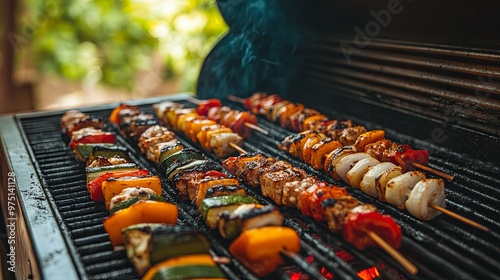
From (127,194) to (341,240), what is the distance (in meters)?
1.52

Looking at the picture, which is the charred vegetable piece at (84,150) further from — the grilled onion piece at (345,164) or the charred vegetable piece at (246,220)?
the grilled onion piece at (345,164)

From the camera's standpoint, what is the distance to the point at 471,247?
3074 mm

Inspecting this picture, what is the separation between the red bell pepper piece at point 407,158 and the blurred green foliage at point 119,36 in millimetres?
6556

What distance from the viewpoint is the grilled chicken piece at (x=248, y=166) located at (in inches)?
165

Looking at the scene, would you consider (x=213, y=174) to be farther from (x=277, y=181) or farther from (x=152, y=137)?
(x=152, y=137)

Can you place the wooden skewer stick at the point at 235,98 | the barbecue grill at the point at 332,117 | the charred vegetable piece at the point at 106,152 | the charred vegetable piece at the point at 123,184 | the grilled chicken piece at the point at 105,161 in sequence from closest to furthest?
the barbecue grill at the point at 332,117 < the charred vegetable piece at the point at 123,184 < the grilled chicken piece at the point at 105,161 < the charred vegetable piece at the point at 106,152 < the wooden skewer stick at the point at 235,98

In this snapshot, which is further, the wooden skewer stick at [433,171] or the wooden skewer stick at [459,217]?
the wooden skewer stick at [433,171]

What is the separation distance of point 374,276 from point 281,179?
0.99 m

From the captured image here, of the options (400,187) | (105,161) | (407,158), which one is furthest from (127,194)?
(407,158)

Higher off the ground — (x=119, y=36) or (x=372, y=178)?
(x=119, y=36)

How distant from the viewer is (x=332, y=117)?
602cm

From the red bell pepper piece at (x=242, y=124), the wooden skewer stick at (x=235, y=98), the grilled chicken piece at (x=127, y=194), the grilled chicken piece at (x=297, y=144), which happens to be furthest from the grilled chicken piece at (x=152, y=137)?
the wooden skewer stick at (x=235, y=98)

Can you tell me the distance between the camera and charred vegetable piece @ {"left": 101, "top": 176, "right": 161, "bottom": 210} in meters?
3.72

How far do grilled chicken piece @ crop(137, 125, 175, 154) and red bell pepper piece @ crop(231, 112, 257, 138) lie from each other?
75 cm
